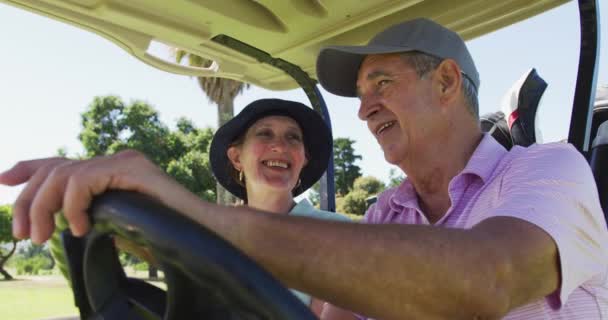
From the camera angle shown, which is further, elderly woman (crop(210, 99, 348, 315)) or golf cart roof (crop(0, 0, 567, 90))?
elderly woman (crop(210, 99, 348, 315))

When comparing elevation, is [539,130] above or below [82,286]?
above

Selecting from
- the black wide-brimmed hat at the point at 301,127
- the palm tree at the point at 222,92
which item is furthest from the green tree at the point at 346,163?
the black wide-brimmed hat at the point at 301,127

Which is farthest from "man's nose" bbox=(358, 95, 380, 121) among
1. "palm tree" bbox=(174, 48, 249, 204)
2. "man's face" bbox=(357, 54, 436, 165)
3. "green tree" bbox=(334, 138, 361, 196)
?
"green tree" bbox=(334, 138, 361, 196)

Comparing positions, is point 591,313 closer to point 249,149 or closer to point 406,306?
point 406,306

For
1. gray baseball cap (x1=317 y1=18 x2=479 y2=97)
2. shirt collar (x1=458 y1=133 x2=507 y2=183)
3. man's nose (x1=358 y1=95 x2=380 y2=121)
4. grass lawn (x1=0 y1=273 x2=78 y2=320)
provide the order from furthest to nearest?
1. grass lawn (x1=0 y1=273 x2=78 y2=320)
2. man's nose (x1=358 y1=95 x2=380 y2=121)
3. gray baseball cap (x1=317 y1=18 x2=479 y2=97)
4. shirt collar (x1=458 y1=133 x2=507 y2=183)

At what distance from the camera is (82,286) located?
0.79 meters

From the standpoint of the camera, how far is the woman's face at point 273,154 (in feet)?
9.85

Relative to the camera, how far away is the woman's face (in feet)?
9.85

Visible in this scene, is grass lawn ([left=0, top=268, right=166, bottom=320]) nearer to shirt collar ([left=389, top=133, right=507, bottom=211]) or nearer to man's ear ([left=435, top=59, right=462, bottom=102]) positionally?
shirt collar ([left=389, top=133, right=507, bottom=211])

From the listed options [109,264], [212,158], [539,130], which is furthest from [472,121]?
[212,158]

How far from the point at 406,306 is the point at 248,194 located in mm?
2324

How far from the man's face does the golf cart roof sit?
288 mm

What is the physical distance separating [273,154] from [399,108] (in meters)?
1.16

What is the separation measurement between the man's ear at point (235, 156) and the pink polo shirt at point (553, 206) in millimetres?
1674
